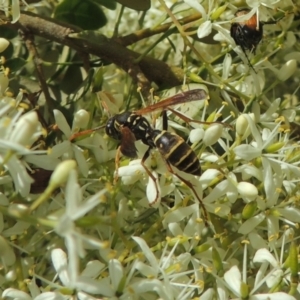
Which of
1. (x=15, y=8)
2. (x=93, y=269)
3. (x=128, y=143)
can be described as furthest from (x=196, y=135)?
(x=15, y=8)

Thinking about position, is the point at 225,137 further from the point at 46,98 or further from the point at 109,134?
the point at 46,98

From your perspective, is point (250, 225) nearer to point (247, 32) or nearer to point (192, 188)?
point (192, 188)

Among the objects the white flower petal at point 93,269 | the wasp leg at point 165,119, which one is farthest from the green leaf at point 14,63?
the white flower petal at point 93,269

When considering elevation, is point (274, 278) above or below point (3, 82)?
below

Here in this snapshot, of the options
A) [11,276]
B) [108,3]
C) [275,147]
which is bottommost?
[11,276]

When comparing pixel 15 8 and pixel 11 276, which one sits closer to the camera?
pixel 11 276

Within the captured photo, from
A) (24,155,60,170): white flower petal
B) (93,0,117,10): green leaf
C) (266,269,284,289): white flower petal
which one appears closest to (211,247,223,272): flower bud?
(266,269,284,289): white flower petal

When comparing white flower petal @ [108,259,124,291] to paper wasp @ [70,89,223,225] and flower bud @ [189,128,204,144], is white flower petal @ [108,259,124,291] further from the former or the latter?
flower bud @ [189,128,204,144]
